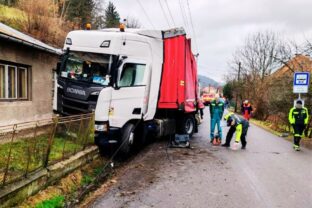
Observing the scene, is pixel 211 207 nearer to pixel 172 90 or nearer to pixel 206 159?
pixel 206 159

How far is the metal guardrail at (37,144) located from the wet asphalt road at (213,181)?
1.36m

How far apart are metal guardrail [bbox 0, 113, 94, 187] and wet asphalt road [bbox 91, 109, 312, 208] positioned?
53.5 inches

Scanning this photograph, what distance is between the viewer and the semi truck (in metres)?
8.82

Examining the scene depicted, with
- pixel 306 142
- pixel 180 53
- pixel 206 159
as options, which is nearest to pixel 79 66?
pixel 180 53

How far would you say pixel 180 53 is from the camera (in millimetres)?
11328

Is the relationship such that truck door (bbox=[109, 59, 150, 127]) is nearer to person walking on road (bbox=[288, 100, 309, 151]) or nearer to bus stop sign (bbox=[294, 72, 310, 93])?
person walking on road (bbox=[288, 100, 309, 151])

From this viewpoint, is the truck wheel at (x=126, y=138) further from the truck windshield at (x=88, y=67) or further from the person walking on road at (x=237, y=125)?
the person walking on road at (x=237, y=125)

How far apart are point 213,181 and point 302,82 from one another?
9.16 meters

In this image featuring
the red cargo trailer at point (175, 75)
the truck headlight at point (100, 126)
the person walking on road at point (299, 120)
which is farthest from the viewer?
the person walking on road at point (299, 120)

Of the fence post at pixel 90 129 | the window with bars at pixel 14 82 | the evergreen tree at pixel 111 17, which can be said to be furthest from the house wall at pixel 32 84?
the evergreen tree at pixel 111 17

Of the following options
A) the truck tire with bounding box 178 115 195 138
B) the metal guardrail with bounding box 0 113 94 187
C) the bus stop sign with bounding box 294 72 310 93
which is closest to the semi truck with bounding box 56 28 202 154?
the metal guardrail with bounding box 0 113 94 187

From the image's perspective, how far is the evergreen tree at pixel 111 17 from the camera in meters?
53.1

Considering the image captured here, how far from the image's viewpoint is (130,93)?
9297 millimetres

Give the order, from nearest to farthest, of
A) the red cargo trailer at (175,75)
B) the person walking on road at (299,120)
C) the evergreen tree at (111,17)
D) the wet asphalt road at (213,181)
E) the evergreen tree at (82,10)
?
the wet asphalt road at (213,181) → the red cargo trailer at (175,75) → the person walking on road at (299,120) → the evergreen tree at (82,10) → the evergreen tree at (111,17)
